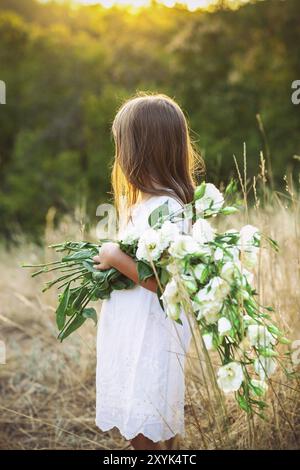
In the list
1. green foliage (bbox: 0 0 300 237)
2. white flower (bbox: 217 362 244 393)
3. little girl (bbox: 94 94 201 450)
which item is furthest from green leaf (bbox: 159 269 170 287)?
green foliage (bbox: 0 0 300 237)

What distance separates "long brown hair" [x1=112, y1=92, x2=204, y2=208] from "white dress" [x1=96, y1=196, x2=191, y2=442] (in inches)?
3.6

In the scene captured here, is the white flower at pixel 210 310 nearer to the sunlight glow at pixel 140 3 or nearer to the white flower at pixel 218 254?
the white flower at pixel 218 254

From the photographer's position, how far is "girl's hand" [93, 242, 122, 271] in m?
1.97

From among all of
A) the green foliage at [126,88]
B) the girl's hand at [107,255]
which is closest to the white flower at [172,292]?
the girl's hand at [107,255]

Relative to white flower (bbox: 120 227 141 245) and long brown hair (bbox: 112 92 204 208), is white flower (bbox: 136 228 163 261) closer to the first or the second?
white flower (bbox: 120 227 141 245)

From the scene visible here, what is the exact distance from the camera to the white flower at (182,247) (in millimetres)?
1690

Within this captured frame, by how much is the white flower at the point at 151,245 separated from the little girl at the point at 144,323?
0.58 feet

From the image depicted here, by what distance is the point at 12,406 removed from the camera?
3.38 m

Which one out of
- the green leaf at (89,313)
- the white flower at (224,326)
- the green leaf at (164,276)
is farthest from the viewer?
the green leaf at (89,313)

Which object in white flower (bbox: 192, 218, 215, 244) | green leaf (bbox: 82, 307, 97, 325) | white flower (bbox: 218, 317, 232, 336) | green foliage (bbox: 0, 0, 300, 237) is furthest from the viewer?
green foliage (bbox: 0, 0, 300, 237)

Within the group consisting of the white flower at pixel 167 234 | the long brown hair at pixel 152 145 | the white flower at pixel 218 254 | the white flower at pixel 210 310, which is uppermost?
the long brown hair at pixel 152 145

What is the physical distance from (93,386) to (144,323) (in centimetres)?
155
